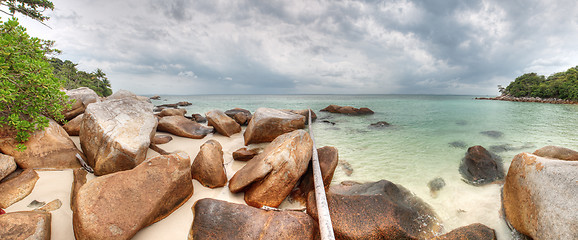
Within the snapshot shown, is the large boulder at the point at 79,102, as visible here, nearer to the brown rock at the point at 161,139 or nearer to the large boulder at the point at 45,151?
the brown rock at the point at 161,139

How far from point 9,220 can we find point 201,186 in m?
2.39

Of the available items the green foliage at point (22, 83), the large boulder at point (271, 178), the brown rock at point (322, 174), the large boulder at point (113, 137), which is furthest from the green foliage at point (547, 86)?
the green foliage at point (22, 83)

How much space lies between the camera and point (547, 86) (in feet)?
163

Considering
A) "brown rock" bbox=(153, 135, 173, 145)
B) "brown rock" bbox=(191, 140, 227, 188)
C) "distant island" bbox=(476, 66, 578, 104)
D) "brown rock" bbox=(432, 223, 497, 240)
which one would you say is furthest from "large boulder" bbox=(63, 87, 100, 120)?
"distant island" bbox=(476, 66, 578, 104)

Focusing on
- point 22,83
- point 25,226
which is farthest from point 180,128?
point 25,226

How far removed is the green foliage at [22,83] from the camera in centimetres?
328

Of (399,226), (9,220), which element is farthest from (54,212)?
(399,226)

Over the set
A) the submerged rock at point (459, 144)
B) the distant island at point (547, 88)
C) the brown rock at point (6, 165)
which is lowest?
the submerged rock at point (459, 144)

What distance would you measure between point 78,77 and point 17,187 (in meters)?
51.3

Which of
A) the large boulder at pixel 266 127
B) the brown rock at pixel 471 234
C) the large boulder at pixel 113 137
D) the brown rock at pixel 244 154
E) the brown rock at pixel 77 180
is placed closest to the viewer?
the brown rock at pixel 471 234

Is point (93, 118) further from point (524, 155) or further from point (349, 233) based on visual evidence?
point (524, 155)

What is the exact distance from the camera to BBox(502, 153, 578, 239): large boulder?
258 cm

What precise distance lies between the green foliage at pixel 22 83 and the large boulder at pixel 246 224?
3752 mm

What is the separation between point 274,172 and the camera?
381 cm
